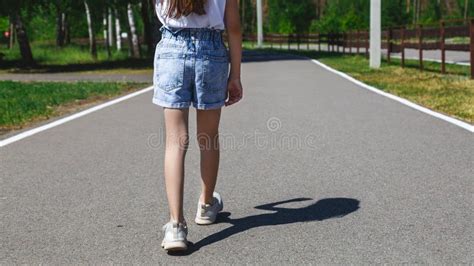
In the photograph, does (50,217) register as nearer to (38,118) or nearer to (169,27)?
(169,27)

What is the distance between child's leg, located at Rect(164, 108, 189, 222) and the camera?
3.73m

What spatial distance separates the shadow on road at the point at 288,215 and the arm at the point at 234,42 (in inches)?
31.7

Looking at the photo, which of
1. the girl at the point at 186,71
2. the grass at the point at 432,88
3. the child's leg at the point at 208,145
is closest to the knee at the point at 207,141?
the child's leg at the point at 208,145

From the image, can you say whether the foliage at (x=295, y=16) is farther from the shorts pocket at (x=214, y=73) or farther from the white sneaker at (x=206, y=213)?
the shorts pocket at (x=214, y=73)

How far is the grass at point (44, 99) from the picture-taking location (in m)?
9.72

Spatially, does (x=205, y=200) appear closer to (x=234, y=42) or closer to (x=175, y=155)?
(x=175, y=155)

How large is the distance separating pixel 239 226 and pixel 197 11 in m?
1.31

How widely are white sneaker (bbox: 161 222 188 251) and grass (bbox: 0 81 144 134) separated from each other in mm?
5306

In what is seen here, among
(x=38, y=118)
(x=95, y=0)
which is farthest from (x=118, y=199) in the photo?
(x=95, y=0)

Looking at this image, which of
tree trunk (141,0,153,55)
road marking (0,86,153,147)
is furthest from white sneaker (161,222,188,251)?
tree trunk (141,0,153,55)

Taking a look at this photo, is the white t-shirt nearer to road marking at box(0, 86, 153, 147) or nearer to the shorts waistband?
the shorts waistband

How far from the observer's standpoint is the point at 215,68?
3744 millimetres

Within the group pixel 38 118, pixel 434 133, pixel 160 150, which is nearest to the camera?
pixel 160 150

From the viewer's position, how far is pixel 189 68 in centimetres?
368
